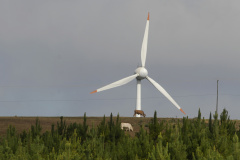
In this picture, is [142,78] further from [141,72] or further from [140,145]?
[140,145]

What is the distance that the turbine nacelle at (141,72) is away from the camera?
341 ft

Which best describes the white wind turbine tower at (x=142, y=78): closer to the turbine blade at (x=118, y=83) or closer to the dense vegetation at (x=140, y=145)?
the turbine blade at (x=118, y=83)

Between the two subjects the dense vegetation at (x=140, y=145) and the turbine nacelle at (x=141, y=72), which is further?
the turbine nacelle at (x=141, y=72)

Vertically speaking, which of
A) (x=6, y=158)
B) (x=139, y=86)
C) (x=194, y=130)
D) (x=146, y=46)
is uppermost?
(x=146, y=46)

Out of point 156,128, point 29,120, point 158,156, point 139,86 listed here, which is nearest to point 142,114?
point 139,86

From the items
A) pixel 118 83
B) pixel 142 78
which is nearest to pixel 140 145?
pixel 118 83

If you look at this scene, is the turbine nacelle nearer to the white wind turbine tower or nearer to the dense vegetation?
the white wind turbine tower

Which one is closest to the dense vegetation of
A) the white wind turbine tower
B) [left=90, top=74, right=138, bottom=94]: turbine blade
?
[left=90, top=74, right=138, bottom=94]: turbine blade

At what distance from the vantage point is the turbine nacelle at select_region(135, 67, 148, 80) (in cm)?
10400

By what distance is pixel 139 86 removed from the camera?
10369cm

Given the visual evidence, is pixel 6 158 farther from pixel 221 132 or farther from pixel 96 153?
pixel 221 132

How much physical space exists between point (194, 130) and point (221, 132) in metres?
5.27

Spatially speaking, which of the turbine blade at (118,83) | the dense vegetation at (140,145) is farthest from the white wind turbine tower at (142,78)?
the dense vegetation at (140,145)

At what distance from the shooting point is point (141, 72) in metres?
104
